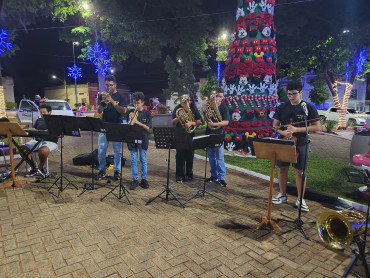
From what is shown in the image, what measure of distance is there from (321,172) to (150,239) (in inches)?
259

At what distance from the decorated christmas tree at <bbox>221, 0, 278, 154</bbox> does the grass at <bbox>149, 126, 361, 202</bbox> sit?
1342mm

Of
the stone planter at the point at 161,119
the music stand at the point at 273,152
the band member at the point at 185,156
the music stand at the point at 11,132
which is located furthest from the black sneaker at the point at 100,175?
the stone planter at the point at 161,119

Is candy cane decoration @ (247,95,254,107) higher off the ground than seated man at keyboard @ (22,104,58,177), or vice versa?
candy cane decoration @ (247,95,254,107)

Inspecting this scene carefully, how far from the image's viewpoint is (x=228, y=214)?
4.85 meters

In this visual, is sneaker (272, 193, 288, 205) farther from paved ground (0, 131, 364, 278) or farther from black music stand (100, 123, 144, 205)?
black music stand (100, 123, 144, 205)

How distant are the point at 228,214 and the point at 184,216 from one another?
886 millimetres

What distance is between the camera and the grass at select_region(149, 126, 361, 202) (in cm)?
643

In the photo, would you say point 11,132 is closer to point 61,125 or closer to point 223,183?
point 61,125

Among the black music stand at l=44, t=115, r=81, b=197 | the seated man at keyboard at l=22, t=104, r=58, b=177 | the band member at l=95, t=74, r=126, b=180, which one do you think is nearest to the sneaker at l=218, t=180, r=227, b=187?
the band member at l=95, t=74, r=126, b=180

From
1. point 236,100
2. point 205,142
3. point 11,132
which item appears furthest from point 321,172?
point 11,132

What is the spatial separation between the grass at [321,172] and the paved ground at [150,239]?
4.47ft

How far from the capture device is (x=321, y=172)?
8.05 m

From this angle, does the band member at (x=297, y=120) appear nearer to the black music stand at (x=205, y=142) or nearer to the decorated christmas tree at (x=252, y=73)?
the black music stand at (x=205, y=142)

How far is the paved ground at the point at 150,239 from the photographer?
3203 mm
